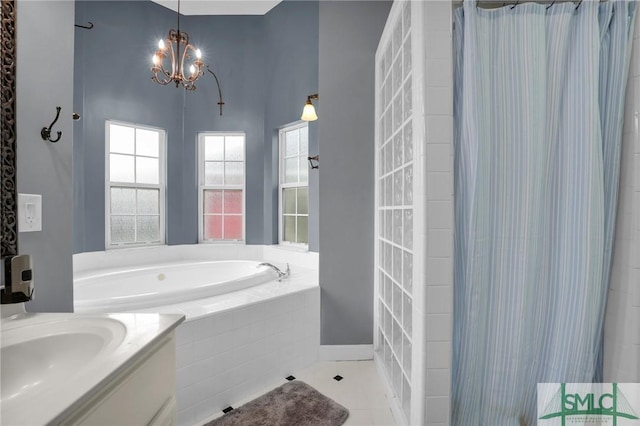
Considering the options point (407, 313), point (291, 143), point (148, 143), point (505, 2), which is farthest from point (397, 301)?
point (148, 143)

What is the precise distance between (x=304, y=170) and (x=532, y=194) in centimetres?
224

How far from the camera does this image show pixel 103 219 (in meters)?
2.91

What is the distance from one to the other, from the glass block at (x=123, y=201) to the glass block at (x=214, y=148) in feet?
2.88

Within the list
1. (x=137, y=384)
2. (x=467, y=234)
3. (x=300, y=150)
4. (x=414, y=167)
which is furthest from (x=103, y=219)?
(x=467, y=234)

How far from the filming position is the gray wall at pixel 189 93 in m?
2.82

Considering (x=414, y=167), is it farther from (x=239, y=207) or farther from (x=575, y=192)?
(x=239, y=207)

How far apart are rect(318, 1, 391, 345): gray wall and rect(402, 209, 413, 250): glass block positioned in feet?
2.64

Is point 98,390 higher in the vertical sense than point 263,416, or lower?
higher

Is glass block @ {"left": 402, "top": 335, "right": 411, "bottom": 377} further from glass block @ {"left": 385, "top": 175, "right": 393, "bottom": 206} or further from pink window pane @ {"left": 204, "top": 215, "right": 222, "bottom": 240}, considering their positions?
pink window pane @ {"left": 204, "top": 215, "right": 222, "bottom": 240}

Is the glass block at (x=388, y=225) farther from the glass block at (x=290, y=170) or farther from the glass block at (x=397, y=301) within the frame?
the glass block at (x=290, y=170)

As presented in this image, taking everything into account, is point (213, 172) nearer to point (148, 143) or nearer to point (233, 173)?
point (233, 173)

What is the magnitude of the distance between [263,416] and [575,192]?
1.95 m

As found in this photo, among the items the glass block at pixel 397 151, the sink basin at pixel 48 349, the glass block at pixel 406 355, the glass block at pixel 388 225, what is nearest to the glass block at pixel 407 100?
the glass block at pixel 397 151

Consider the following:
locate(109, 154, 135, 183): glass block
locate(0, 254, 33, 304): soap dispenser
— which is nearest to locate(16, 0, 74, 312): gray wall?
locate(0, 254, 33, 304): soap dispenser
